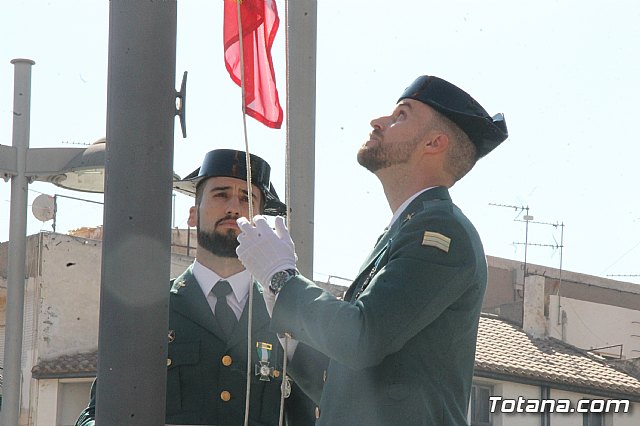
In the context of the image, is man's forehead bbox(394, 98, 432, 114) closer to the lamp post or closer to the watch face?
the watch face

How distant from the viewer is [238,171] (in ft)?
17.2

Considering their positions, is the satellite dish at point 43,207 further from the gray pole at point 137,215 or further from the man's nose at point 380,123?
the gray pole at point 137,215

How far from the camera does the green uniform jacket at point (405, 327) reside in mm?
3408

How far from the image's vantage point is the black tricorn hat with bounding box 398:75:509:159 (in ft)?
13.1

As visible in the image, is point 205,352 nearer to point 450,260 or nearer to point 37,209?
point 450,260

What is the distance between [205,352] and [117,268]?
1.43 meters

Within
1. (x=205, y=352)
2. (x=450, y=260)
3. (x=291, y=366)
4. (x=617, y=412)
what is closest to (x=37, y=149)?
(x=205, y=352)

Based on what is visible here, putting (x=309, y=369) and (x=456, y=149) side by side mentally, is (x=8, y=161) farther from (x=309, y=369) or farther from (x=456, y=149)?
(x=456, y=149)

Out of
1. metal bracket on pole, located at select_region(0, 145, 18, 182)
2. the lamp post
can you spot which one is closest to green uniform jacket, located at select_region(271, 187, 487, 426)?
the lamp post

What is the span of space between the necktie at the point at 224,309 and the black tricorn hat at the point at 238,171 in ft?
1.46

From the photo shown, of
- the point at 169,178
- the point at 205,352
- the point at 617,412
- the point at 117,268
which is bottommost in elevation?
the point at 617,412

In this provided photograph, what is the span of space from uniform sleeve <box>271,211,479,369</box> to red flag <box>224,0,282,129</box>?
42.7 inches

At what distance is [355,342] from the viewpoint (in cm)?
338

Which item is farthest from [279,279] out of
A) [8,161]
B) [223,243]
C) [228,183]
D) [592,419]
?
[592,419]
